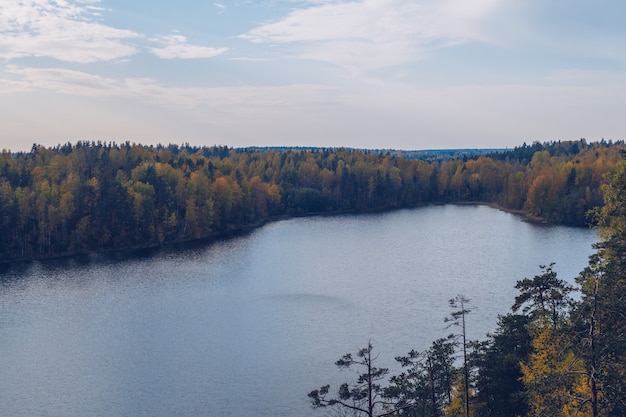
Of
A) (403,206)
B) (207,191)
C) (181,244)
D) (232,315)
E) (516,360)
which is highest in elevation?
(207,191)

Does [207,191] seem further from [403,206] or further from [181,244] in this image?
[403,206]

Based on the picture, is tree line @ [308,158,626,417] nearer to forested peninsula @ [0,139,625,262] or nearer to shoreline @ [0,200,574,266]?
forested peninsula @ [0,139,625,262]

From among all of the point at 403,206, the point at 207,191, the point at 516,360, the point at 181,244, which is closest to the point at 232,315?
the point at 516,360

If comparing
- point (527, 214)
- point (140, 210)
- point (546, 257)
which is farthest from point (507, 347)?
point (527, 214)

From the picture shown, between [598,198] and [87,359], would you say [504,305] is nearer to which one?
[87,359]

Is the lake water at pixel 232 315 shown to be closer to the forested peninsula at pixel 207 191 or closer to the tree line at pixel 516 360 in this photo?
the forested peninsula at pixel 207 191

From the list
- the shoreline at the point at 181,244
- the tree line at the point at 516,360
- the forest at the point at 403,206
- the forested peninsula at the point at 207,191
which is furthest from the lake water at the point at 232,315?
the tree line at the point at 516,360
